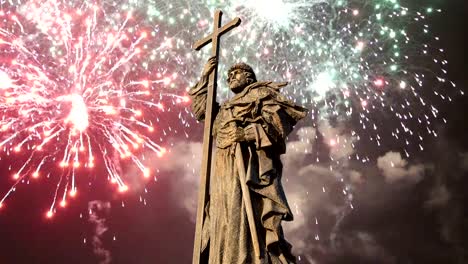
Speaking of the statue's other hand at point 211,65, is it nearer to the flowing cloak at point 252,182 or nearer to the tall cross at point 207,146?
the tall cross at point 207,146

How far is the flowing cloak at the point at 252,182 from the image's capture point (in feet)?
20.0

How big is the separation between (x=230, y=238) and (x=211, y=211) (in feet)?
1.91

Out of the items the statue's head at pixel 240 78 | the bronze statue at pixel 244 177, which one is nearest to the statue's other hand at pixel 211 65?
the bronze statue at pixel 244 177

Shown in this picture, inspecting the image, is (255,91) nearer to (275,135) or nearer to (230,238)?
(275,135)

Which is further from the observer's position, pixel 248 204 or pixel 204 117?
pixel 204 117

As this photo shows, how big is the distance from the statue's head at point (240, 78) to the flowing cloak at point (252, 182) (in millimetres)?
245

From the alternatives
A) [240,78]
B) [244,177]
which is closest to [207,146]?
[244,177]

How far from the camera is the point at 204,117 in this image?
25.7ft

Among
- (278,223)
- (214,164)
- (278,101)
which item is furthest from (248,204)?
(278,101)

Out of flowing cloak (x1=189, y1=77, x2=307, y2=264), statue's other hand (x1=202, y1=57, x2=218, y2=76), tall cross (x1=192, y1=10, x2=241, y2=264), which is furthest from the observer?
statue's other hand (x1=202, y1=57, x2=218, y2=76)

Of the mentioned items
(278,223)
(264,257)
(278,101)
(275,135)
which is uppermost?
(278,101)

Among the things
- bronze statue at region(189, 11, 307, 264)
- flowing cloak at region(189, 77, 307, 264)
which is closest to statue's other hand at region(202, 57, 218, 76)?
bronze statue at region(189, 11, 307, 264)

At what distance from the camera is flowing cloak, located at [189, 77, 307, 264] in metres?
6.11

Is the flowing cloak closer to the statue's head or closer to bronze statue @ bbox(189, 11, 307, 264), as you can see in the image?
bronze statue @ bbox(189, 11, 307, 264)
